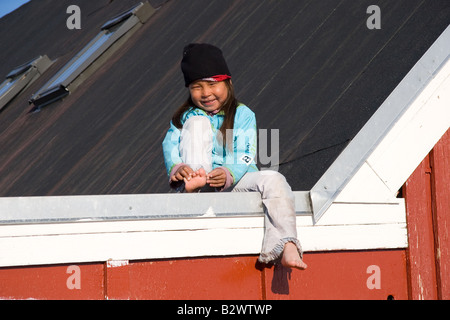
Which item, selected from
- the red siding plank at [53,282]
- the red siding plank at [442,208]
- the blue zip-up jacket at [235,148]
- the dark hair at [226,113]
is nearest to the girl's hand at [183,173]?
the blue zip-up jacket at [235,148]

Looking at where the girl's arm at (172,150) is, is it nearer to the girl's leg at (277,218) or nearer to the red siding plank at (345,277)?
the girl's leg at (277,218)

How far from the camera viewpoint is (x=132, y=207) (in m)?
4.12

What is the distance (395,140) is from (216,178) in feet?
4.03

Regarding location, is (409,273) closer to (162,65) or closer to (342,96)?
(342,96)

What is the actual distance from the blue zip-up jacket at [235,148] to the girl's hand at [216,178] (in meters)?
0.08

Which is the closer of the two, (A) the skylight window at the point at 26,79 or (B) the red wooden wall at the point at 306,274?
(B) the red wooden wall at the point at 306,274

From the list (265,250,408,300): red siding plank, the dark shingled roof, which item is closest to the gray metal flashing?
(265,250,408,300): red siding plank

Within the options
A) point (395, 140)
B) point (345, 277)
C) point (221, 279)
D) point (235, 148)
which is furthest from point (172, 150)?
point (395, 140)

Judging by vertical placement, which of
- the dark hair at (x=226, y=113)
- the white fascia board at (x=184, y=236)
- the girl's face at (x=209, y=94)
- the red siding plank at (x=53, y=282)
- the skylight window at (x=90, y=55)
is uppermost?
the skylight window at (x=90, y=55)

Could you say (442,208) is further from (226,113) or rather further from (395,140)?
Answer: (226,113)

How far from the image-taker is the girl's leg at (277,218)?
4.27m

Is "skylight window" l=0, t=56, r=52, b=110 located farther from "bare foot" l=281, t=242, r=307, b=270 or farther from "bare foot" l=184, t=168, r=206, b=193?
"bare foot" l=281, t=242, r=307, b=270
